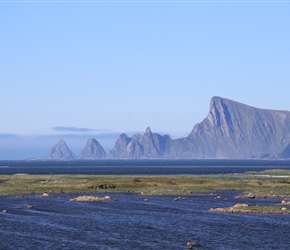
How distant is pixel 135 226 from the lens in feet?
220

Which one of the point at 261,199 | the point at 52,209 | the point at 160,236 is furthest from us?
the point at 261,199

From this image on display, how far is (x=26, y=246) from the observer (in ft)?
179

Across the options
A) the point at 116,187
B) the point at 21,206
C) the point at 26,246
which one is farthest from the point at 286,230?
the point at 116,187

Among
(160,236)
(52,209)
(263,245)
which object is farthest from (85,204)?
(263,245)

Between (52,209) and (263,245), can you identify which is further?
(52,209)

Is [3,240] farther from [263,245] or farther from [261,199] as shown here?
[261,199]

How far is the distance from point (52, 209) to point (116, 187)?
1559 inches

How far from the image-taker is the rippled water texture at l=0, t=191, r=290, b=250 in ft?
183

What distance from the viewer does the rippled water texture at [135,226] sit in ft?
183

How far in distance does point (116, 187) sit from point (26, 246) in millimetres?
69423

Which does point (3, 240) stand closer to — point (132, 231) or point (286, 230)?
point (132, 231)

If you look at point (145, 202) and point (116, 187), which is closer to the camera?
point (145, 202)

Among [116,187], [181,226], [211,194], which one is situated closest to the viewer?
[181,226]

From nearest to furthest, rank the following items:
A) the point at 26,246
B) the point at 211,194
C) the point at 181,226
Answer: the point at 26,246 < the point at 181,226 < the point at 211,194
